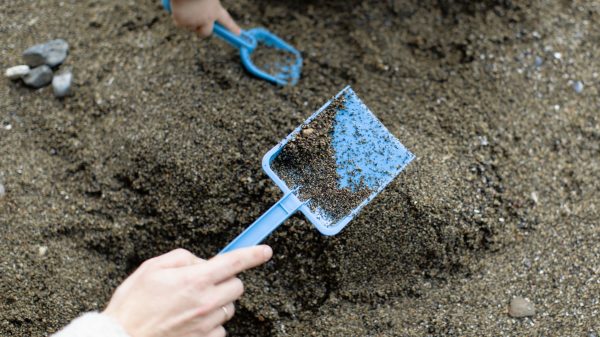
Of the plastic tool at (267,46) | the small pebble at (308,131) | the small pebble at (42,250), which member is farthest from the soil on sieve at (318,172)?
the small pebble at (42,250)

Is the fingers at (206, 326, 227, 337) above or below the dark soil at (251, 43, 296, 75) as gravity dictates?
below

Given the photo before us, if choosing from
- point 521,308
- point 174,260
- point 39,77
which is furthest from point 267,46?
point 521,308

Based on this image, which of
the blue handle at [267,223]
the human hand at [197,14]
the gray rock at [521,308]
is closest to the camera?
the blue handle at [267,223]

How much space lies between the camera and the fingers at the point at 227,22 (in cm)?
166

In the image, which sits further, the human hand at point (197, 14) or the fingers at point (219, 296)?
the human hand at point (197, 14)

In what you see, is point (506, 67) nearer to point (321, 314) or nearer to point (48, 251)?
point (321, 314)

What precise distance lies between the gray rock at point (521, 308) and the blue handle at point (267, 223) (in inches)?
20.6

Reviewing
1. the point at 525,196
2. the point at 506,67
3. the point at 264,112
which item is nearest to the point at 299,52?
the point at 264,112

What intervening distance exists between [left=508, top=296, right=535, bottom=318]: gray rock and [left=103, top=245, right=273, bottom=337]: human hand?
59cm

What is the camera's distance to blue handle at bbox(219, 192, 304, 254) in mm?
1309

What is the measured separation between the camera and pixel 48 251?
150 cm

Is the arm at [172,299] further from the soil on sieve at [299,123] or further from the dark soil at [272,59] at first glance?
the dark soil at [272,59]

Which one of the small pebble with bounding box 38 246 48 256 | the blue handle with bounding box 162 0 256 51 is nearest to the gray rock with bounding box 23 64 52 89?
the blue handle with bounding box 162 0 256 51

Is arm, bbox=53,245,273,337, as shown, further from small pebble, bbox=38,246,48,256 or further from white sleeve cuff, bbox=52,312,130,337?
small pebble, bbox=38,246,48,256
